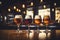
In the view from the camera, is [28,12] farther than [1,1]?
Yes

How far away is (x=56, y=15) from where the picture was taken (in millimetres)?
5070

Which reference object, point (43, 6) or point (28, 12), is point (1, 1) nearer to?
point (28, 12)

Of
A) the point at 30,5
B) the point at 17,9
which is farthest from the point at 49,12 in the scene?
the point at 17,9

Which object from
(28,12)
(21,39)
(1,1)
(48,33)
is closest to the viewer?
(21,39)

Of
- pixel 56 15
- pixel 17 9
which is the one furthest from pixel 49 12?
pixel 17 9

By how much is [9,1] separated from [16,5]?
276 mm

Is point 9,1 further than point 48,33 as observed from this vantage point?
Yes

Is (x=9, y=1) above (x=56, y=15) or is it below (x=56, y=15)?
above

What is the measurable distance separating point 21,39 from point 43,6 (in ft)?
12.6

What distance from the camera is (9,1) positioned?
5.02 metres

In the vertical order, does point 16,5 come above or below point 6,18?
above

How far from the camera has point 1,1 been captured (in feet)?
16.1

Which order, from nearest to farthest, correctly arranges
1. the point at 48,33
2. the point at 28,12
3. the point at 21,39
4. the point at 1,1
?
the point at 21,39, the point at 48,33, the point at 1,1, the point at 28,12

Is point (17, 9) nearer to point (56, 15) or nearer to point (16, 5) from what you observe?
point (16, 5)
